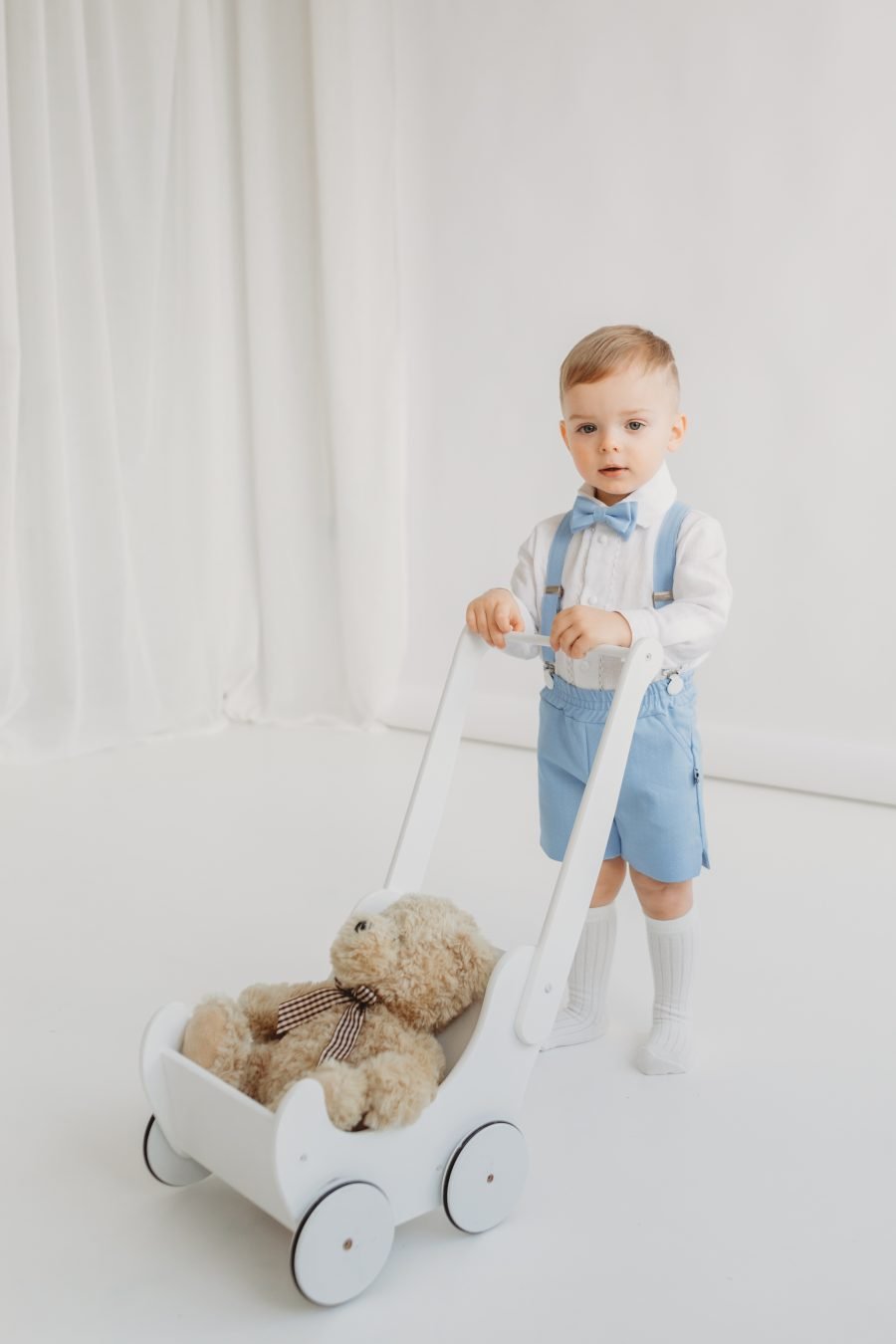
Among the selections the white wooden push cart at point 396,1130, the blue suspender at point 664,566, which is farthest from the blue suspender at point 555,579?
the white wooden push cart at point 396,1130

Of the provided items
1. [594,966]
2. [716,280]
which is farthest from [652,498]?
[716,280]

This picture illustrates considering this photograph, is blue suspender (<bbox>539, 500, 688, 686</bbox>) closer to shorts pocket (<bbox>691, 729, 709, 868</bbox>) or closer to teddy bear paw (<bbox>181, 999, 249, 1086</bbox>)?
shorts pocket (<bbox>691, 729, 709, 868</bbox>)

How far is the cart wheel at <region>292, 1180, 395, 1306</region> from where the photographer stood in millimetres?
954

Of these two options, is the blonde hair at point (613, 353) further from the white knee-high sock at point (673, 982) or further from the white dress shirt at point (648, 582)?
the white knee-high sock at point (673, 982)

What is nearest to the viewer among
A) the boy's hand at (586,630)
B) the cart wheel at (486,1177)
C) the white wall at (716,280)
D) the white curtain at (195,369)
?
the cart wheel at (486,1177)

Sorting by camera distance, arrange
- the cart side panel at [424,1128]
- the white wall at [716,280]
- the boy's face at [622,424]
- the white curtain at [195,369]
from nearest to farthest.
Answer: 1. the cart side panel at [424,1128]
2. the boy's face at [622,424]
3. the white wall at [716,280]
4. the white curtain at [195,369]

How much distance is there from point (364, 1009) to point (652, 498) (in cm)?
60

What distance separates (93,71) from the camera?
273 centimetres

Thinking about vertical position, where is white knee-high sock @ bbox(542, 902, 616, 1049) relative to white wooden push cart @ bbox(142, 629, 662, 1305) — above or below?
below

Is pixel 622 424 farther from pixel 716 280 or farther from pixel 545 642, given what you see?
pixel 716 280

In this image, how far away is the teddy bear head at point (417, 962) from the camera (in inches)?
42.7

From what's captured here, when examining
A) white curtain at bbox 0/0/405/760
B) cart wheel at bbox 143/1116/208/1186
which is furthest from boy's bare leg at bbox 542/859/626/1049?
white curtain at bbox 0/0/405/760

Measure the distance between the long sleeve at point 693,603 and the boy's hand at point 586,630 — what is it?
26 millimetres

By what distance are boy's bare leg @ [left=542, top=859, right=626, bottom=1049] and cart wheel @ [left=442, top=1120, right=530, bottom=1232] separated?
34 cm
